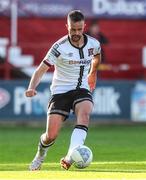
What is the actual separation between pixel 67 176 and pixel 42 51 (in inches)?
634

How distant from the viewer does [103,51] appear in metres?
25.4

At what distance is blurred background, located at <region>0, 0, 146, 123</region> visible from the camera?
2372cm

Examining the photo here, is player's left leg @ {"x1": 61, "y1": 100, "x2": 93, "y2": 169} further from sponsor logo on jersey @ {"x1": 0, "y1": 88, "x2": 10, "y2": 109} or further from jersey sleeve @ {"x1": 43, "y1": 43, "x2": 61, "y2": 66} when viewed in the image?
sponsor logo on jersey @ {"x1": 0, "y1": 88, "x2": 10, "y2": 109}

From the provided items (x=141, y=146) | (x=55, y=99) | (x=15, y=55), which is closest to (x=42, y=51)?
(x=15, y=55)

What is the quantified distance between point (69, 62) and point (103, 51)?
12.1m

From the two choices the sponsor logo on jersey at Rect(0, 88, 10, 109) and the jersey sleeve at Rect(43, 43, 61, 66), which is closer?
the jersey sleeve at Rect(43, 43, 61, 66)

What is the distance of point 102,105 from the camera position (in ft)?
78.3

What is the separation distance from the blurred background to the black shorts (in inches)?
405

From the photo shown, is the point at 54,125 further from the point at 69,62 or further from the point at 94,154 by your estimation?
the point at 94,154

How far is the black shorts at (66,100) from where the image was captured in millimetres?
13250

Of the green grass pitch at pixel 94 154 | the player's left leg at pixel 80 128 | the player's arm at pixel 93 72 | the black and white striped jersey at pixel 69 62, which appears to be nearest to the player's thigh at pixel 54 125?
the player's left leg at pixel 80 128

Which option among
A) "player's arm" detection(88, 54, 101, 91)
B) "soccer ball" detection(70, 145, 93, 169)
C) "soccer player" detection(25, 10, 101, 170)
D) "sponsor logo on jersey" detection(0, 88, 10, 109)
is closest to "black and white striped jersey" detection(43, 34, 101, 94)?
"soccer player" detection(25, 10, 101, 170)

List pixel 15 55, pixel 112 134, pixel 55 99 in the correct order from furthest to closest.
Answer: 1. pixel 15 55
2. pixel 112 134
3. pixel 55 99

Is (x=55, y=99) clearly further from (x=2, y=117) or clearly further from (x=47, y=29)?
(x=47, y=29)
